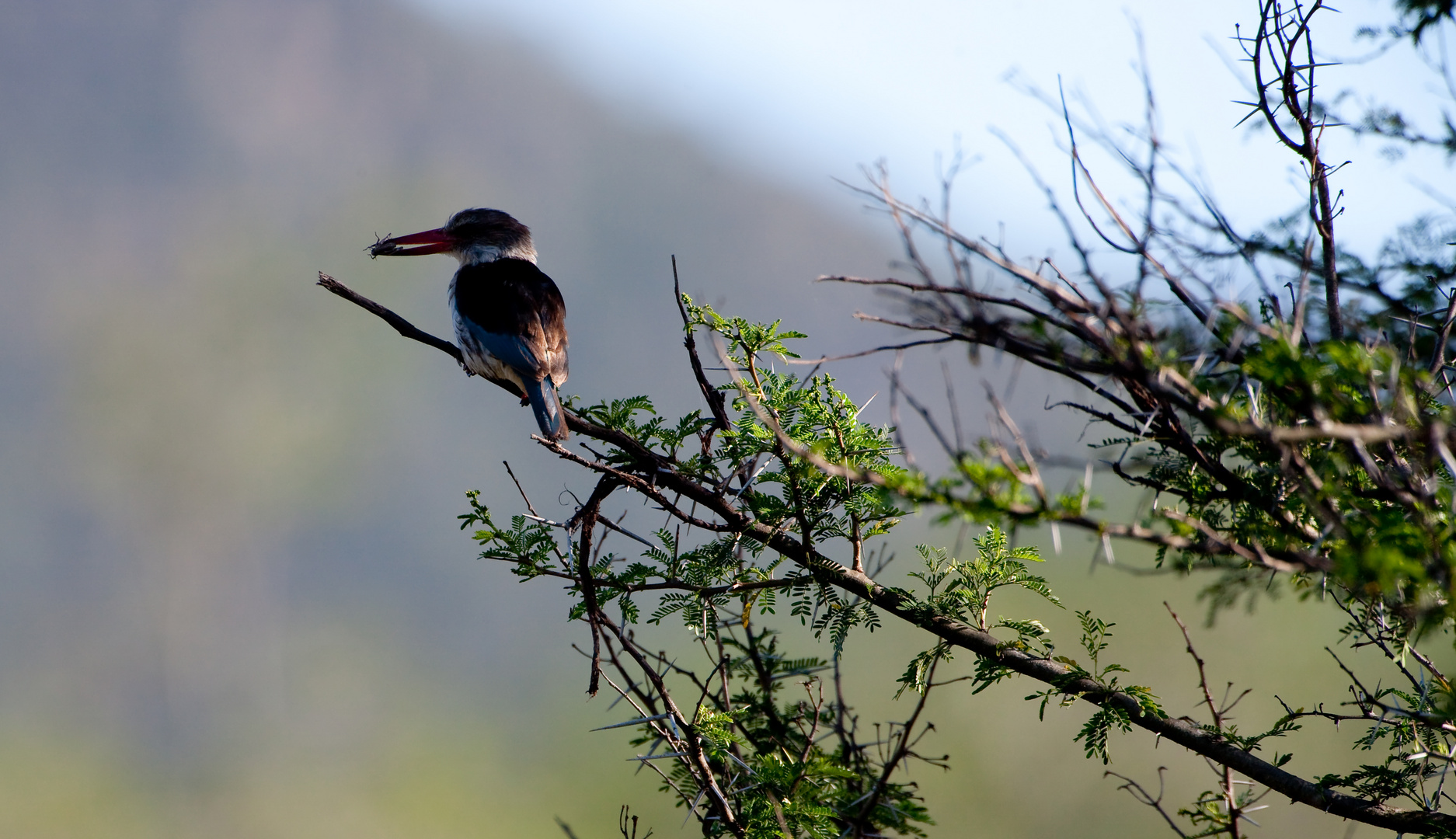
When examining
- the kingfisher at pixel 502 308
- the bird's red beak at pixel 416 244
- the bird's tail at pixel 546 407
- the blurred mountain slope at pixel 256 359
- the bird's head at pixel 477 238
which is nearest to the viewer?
the bird's tail at pixel 546 407

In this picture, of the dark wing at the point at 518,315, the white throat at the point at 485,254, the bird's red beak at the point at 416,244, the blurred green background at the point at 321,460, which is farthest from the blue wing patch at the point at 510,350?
the blurred green background at the point at 321,460

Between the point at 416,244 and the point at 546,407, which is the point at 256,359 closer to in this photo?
the point at 416,244

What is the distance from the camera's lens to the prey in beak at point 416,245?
6.30m

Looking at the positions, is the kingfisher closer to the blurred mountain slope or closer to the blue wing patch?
the blue wing patch

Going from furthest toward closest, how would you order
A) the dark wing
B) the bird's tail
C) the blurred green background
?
the blurred green background → the dark wing → the bird's tail

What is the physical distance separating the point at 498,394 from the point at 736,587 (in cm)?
12277

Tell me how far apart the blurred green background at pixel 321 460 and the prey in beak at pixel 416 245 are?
50510 mm

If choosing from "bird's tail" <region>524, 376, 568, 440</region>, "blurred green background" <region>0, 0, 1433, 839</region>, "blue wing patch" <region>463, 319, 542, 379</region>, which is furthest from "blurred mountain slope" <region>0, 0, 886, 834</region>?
"bird's tail" <region>524, 376, 568, 440</region>

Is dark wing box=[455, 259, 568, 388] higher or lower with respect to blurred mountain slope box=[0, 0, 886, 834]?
lower

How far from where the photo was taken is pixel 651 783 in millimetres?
83812

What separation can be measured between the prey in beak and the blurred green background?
166 feet

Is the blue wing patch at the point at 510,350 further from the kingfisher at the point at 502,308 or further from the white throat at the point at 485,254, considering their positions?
the white throat at the point at 485,254

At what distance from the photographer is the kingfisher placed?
555 centimetres

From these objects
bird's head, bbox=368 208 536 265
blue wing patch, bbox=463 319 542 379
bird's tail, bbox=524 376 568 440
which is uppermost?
bird's head, bbox=368 208 536 265
